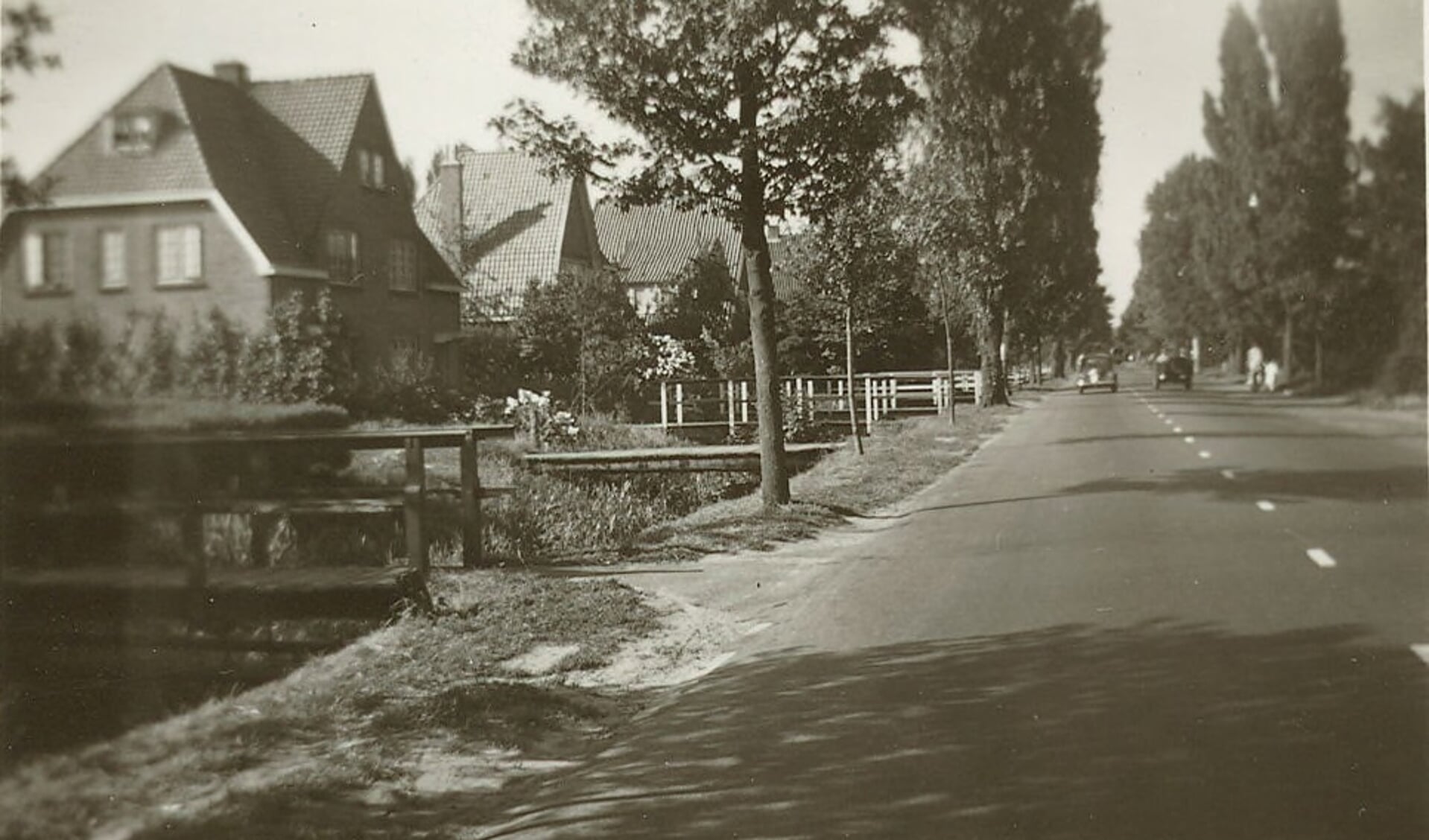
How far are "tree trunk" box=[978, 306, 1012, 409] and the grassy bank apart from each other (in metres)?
32.4

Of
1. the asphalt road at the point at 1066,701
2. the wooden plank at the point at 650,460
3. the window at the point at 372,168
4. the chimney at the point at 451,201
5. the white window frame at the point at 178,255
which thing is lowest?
the asphalt road at the point at 1066,701

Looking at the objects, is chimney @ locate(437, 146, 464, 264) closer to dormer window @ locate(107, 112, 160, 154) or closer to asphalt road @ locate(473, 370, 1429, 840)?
asphalt road @ locate(473, 370, 1429, 840)

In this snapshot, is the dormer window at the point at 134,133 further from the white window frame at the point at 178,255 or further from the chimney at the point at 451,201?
the chimney at the point at 451,201

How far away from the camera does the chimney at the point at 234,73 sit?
7.82 m

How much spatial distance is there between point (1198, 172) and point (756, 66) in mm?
4697

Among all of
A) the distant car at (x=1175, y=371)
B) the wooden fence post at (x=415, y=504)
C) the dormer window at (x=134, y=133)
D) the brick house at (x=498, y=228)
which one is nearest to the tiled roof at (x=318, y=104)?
the dormer window at (x=134, y=133)

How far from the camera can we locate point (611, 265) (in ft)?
106

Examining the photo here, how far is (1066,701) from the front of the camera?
260 inches

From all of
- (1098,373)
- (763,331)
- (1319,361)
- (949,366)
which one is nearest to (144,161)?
(763,331)

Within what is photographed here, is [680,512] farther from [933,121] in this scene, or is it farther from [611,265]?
[933,121]

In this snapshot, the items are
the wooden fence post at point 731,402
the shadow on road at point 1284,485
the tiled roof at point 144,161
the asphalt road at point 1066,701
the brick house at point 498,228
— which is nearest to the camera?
the asphalt road at point 1066,701

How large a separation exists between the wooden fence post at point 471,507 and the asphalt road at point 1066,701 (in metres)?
3.07

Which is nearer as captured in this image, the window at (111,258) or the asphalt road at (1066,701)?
the asphalt road at (1066,701)

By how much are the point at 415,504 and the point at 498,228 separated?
1820cm
